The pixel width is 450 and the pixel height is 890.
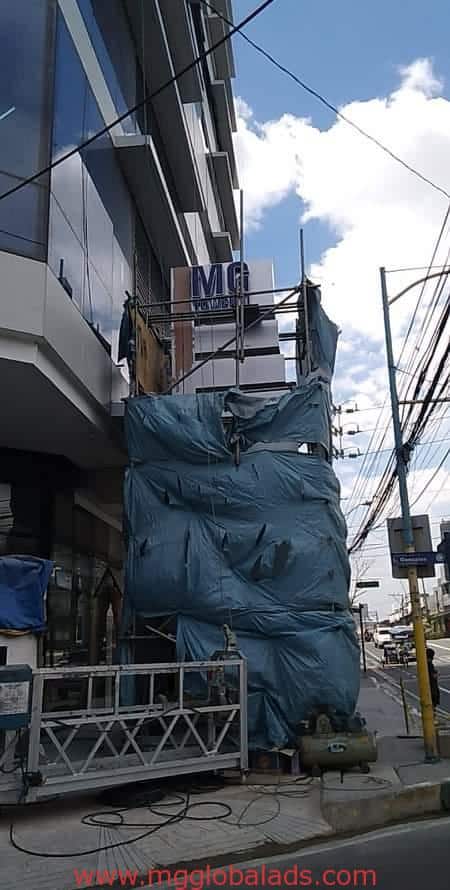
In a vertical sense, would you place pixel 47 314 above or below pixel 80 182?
below

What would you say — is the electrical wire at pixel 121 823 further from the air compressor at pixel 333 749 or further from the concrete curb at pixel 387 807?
the air compressor at pixel 333 749

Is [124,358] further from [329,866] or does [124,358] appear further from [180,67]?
[180,67]

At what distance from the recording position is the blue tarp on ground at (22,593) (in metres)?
8.89

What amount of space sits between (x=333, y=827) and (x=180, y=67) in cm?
1860

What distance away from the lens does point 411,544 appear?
33.5 feet

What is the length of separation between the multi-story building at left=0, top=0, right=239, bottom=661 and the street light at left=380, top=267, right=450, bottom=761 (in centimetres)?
428

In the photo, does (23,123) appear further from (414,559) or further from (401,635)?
(401,635)

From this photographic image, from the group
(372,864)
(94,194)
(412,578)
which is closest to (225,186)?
(94,194)

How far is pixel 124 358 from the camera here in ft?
41.6

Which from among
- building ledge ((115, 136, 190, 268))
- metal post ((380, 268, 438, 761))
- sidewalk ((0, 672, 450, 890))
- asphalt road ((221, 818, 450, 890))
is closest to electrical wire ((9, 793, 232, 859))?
sidewalk ((0, 672, 450, 890))

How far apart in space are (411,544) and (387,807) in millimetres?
4066

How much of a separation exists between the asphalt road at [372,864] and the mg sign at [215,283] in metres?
10.8

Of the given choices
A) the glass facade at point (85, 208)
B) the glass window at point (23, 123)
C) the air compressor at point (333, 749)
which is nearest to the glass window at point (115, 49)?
the glass facade at point (85, 208)

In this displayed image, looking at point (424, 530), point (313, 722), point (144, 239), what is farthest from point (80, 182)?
point (313, 722)
